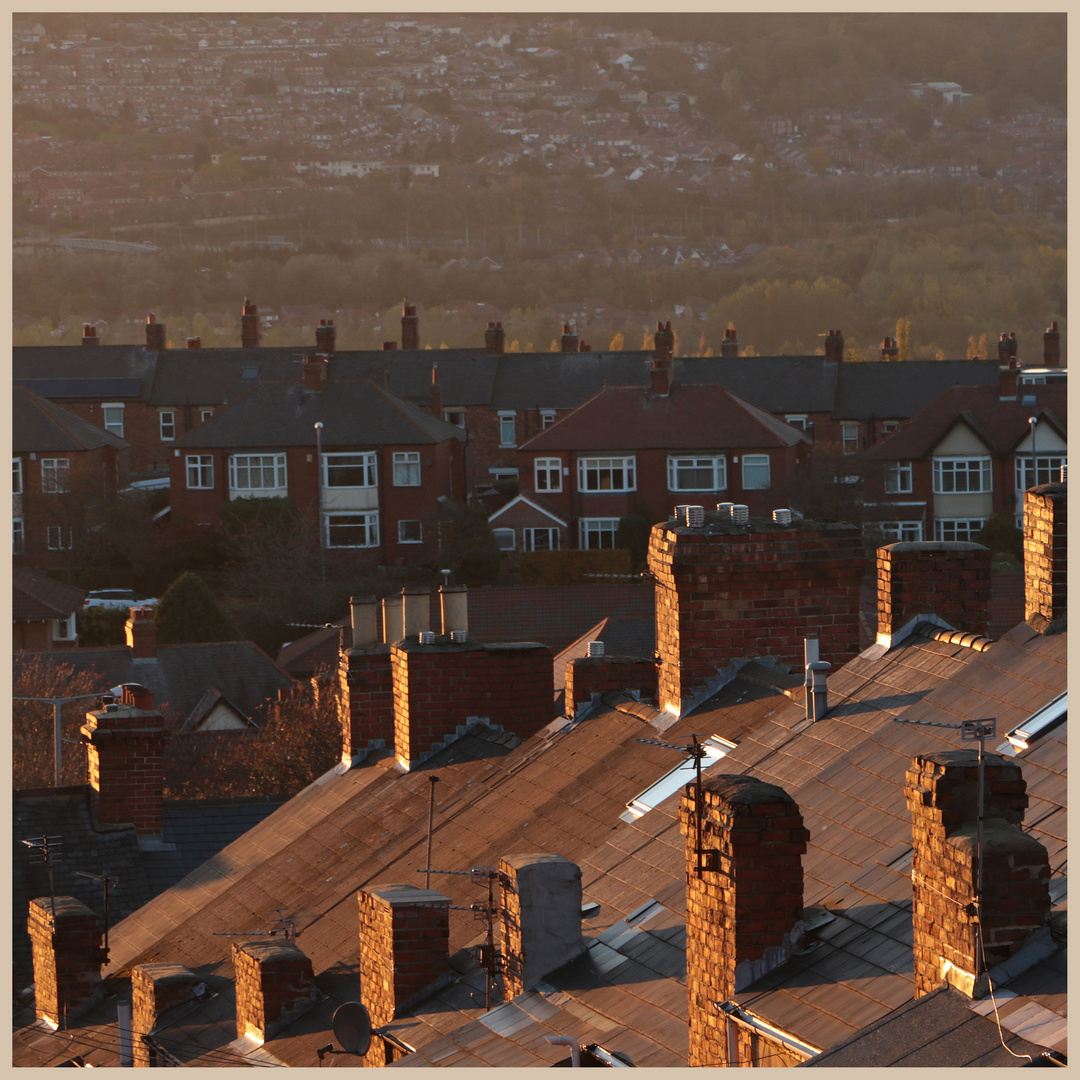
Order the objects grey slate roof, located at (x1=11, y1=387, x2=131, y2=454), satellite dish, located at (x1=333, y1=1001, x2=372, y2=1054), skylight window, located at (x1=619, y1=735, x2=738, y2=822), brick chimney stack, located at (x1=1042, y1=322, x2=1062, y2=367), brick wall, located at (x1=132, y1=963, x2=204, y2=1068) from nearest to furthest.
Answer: satellite dish, located at (x1=333, y1=1001, x2=372, y2=1054)
skylight window, located at (x1=619, y1=735, x2=738, y2=822)
brick wall, located at (x1=132, y1=963, x2=204, y2=1068)
grey slate roof, located at (x1=11, y1=387, x2=131, y2=454)
brick chimney stack, located at (x1=1042, y1=322, x2=1062, y2=367)

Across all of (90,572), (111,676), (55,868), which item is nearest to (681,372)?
(90,572)

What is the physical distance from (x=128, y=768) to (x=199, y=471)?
64.9 m

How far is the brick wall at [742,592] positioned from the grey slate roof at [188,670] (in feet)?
131

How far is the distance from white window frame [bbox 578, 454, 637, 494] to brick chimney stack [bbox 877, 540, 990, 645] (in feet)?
229

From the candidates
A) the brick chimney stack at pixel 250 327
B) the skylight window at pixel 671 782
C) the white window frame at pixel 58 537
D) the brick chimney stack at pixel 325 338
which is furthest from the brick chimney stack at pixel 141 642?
the brick chimney stack at pixel 250 327

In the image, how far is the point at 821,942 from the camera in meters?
9.87

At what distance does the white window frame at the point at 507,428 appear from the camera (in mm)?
101938

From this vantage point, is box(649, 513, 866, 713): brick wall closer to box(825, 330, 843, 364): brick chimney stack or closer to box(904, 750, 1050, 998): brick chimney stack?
box(904, 750, 1050, 998): brick chimney stack

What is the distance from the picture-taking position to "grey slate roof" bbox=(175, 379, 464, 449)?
83.4 meters

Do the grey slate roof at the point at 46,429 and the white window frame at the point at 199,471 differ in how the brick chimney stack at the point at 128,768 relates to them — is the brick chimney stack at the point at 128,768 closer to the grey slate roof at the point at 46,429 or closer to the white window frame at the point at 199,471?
the white window frame at the point at 199,471

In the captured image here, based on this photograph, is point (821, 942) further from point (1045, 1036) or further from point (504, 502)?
point (504, 502)

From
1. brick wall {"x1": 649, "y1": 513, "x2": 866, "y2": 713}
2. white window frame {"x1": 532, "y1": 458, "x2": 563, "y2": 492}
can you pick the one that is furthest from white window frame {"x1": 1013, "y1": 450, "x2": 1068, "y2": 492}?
brick wall {"x1": 649, "y1": 513, "x2": 866, "y2": 713}

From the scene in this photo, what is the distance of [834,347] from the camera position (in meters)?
100

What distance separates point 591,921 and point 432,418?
77975 mm
